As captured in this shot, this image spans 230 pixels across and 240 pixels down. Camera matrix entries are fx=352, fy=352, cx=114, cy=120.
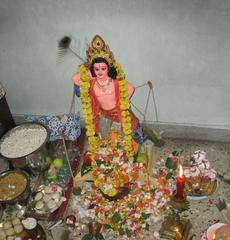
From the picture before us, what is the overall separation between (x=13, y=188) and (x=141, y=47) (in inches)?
83.4

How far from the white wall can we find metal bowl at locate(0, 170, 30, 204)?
112 cm

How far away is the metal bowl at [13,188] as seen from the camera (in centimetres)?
386

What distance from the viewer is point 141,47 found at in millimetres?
3811

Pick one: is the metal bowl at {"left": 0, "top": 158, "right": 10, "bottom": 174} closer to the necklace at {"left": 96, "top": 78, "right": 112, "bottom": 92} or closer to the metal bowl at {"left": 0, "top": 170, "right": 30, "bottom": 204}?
the metal bowl at {"left": 0, "top": 170, "right": 30, "bottom": 204}

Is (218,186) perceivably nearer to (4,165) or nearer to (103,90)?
(103,90)

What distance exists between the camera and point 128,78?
414 cm

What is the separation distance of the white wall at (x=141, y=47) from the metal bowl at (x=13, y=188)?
1.12 metres

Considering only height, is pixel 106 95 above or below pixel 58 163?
above

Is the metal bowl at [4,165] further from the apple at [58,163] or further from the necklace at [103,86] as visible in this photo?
the necklace at [103,86]

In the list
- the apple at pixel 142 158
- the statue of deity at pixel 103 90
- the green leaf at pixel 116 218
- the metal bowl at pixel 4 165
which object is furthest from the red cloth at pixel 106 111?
the metal bowl at pixel 4 165

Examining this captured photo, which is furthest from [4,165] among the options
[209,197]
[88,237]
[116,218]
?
[209,197]

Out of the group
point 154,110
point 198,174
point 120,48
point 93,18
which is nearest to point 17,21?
point 93,18

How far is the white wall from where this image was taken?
3537 mm

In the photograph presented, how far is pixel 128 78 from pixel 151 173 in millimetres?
1163
